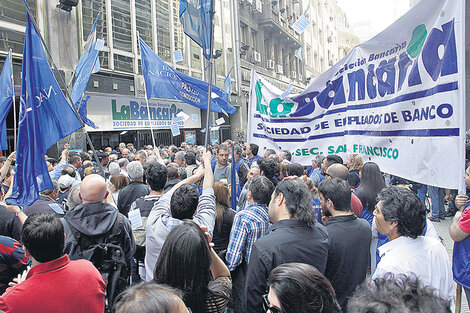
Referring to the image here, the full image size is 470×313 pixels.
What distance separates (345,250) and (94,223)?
76.3 inches

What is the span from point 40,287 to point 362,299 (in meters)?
1.75

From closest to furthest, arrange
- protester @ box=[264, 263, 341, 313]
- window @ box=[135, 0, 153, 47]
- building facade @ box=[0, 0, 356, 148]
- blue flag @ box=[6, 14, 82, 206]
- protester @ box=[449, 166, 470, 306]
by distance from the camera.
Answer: protester @ box=[264, 263, 341, 313] < protester @ box=[449, 166, 470, 306] < blue flag @ box=[6, 14, 82, 206] < building facade @ box=[0, 0, 356, 148] < window @ box=[135, 0, 153, 47]

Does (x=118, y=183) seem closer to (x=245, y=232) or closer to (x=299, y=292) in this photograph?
(x=245, y=232)

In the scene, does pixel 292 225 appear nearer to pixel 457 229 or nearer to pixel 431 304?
pixel 431 304

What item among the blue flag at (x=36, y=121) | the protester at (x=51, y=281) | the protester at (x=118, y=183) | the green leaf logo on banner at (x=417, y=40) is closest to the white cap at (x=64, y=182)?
the protester at (x=118, y=183)

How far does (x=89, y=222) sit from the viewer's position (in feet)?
8.73

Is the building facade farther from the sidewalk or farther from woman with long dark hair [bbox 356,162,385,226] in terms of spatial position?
the sidewalk

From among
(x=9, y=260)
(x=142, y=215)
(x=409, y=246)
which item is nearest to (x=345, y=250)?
(x=409, y=246)

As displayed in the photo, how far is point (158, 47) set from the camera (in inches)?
643

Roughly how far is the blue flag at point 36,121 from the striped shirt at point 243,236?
6.11ft

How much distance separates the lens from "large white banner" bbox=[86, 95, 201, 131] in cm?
1389

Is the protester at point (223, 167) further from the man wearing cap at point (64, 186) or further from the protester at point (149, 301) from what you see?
the protester at point (149, 301)

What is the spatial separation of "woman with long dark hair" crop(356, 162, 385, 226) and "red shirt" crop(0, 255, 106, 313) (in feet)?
9.52

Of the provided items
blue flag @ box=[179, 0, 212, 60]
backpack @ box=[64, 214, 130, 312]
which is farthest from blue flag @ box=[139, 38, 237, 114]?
backpack @ box=[64, 214, 130, 312]
